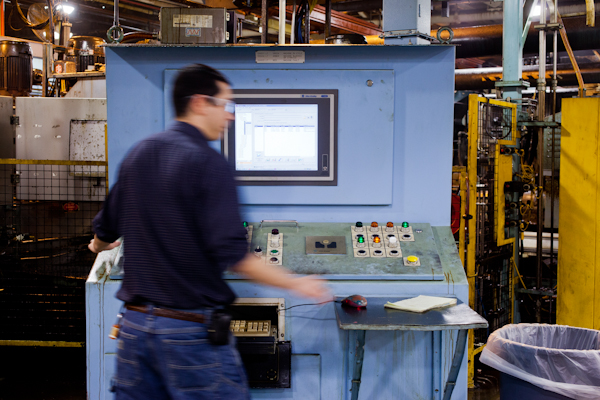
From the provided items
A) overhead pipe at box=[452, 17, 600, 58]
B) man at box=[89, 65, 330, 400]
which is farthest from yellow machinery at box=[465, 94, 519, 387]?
overhead pipe at box=[452, 17, 600, 58]

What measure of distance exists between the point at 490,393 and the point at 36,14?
23.8 ft

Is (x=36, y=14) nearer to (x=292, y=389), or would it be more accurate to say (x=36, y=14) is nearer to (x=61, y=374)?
(x=61, y=374)

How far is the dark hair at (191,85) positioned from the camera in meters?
1.55

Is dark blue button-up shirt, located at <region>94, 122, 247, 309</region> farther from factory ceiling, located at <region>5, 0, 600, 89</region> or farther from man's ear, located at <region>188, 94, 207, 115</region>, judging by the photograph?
factory ceiling, located at <region>5, 0, 600, 89</region>

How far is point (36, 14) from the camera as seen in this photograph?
7129 mm

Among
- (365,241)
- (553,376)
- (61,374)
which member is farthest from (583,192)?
(61,374)

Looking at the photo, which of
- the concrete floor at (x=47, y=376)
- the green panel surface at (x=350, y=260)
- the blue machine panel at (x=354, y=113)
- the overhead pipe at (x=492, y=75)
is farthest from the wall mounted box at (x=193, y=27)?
the overhead pipe at (x=492, y=75)

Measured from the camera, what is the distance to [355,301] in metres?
2.14

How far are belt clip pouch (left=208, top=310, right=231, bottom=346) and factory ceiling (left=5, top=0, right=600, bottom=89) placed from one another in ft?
12.5

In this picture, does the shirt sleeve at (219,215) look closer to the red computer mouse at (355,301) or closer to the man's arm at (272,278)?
the man's arm at (272,278)

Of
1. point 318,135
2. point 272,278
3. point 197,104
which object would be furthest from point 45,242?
point 272,278

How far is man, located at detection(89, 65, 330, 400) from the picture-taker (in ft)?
4.63

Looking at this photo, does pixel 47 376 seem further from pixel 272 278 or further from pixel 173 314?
pixel 272 278

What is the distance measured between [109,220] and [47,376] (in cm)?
258
